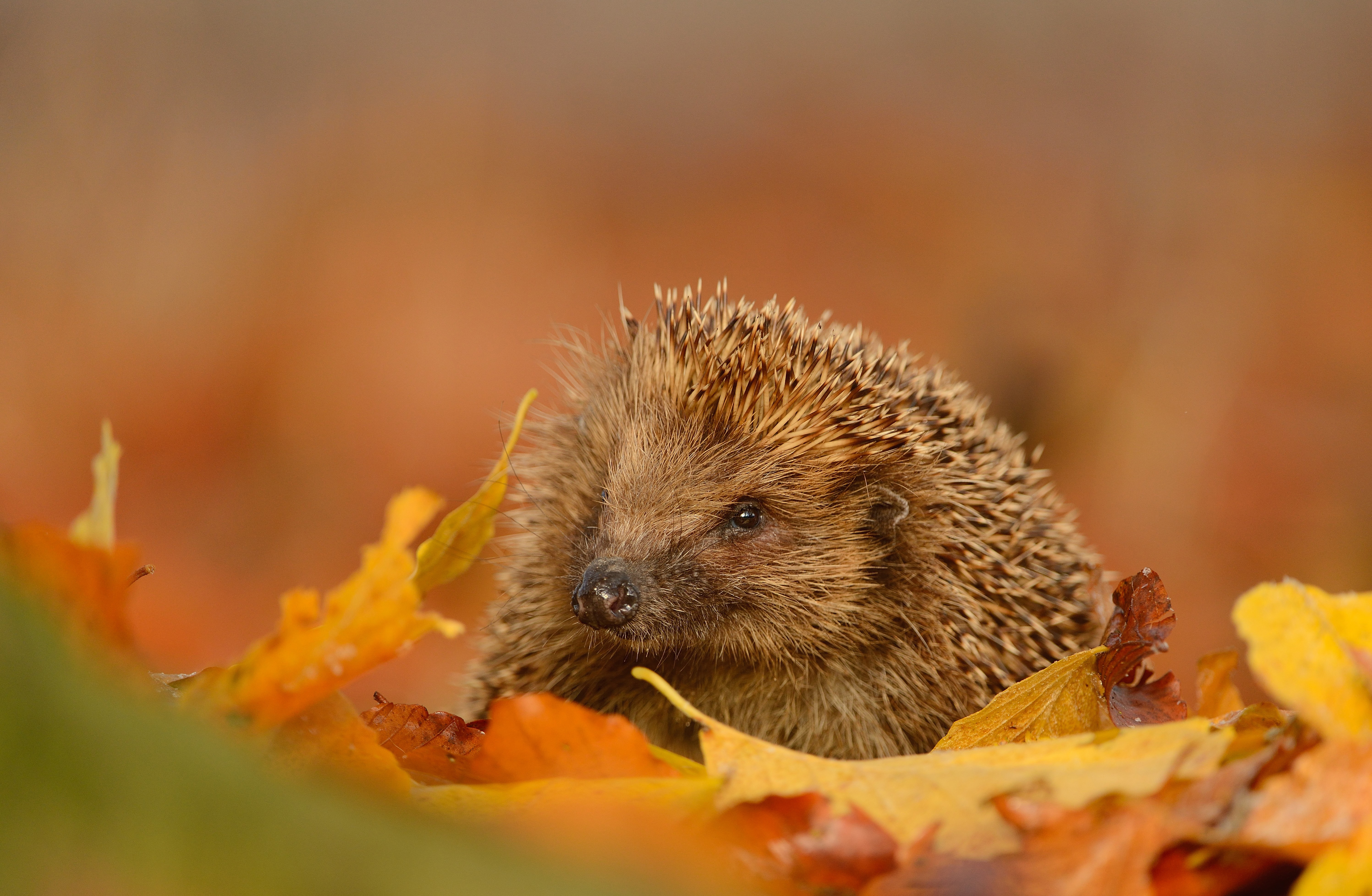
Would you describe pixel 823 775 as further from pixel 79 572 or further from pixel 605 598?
pixel 605 598

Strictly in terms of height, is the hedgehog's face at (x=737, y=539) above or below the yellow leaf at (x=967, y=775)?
above

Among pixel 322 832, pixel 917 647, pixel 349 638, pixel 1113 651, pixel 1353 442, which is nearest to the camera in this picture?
pixel 322 832

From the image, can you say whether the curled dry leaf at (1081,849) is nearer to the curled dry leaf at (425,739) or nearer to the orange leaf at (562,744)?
the orange leaf at (562,744)

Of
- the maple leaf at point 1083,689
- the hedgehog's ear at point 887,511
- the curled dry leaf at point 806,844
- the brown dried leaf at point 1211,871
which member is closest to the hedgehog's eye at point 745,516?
Result: the hedgehog's ear at point 887,511

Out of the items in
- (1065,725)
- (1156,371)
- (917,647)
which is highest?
(1156,371)

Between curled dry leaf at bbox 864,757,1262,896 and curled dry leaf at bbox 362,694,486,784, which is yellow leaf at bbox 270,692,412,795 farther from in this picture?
curled dry leaf at bbox 864,757,1262,896

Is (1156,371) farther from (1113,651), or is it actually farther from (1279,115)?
(1113,651)

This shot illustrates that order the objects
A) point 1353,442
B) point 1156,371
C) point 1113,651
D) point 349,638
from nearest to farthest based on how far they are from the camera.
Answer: point 349,638
point 1113,651
point 1353,442
point 1156,371

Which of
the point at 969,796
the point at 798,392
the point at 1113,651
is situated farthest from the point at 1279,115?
the point at 969,796
